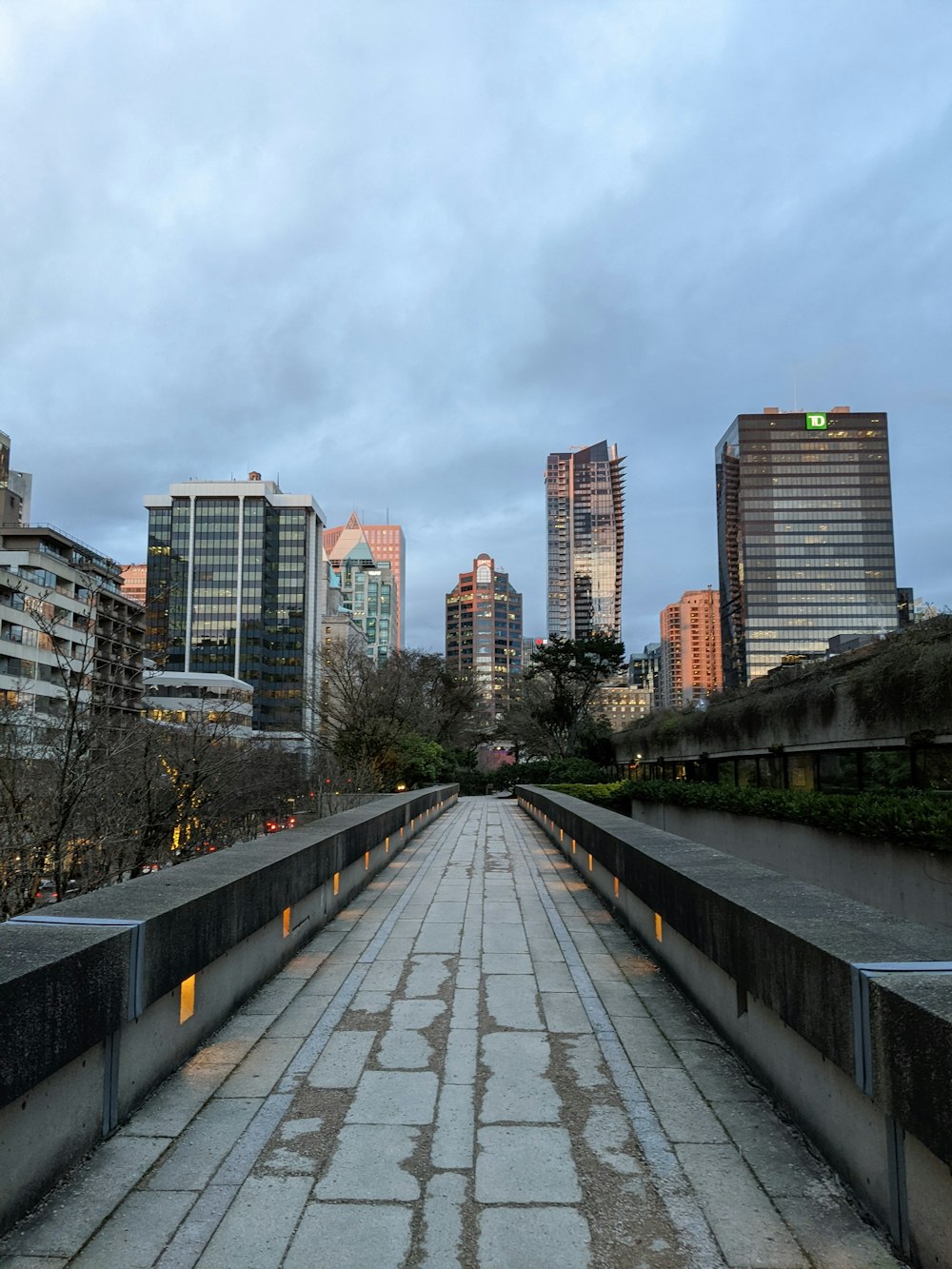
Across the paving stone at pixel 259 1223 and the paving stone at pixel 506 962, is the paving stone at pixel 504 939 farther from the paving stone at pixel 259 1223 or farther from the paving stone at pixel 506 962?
the paving stone at pixel 259 1223

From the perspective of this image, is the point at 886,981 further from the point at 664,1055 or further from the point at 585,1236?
the point at 664,1055

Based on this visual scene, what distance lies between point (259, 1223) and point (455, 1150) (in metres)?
0.88

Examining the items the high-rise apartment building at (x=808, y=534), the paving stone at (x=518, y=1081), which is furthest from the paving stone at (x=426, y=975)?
the high-rise apartment building at (x=808, y=534)

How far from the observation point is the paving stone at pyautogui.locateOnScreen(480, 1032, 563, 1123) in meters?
3.90

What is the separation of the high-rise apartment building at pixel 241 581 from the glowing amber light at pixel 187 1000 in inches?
4926

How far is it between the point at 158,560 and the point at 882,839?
438ft

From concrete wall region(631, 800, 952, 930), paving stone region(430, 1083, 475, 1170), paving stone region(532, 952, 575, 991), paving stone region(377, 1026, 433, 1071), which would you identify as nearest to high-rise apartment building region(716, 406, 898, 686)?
concrete wall region(631, 800, 952, 930)

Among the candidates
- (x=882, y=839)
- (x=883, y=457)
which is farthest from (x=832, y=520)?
(x=882, y=839)

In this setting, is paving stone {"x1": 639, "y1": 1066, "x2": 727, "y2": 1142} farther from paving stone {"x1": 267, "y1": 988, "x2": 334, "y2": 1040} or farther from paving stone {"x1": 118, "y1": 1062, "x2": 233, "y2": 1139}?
paving stone {"x1": 118, "y1": 1062, "x2": 233, "y2": 1139}

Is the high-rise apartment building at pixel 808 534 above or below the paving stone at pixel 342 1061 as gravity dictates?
above

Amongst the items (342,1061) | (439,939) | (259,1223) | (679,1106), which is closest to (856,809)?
(439,939)

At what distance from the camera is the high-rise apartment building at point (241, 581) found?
130m

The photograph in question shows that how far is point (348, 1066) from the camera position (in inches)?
177

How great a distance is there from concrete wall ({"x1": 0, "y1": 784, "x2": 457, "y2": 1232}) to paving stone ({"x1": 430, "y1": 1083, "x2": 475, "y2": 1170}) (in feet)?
4.62
